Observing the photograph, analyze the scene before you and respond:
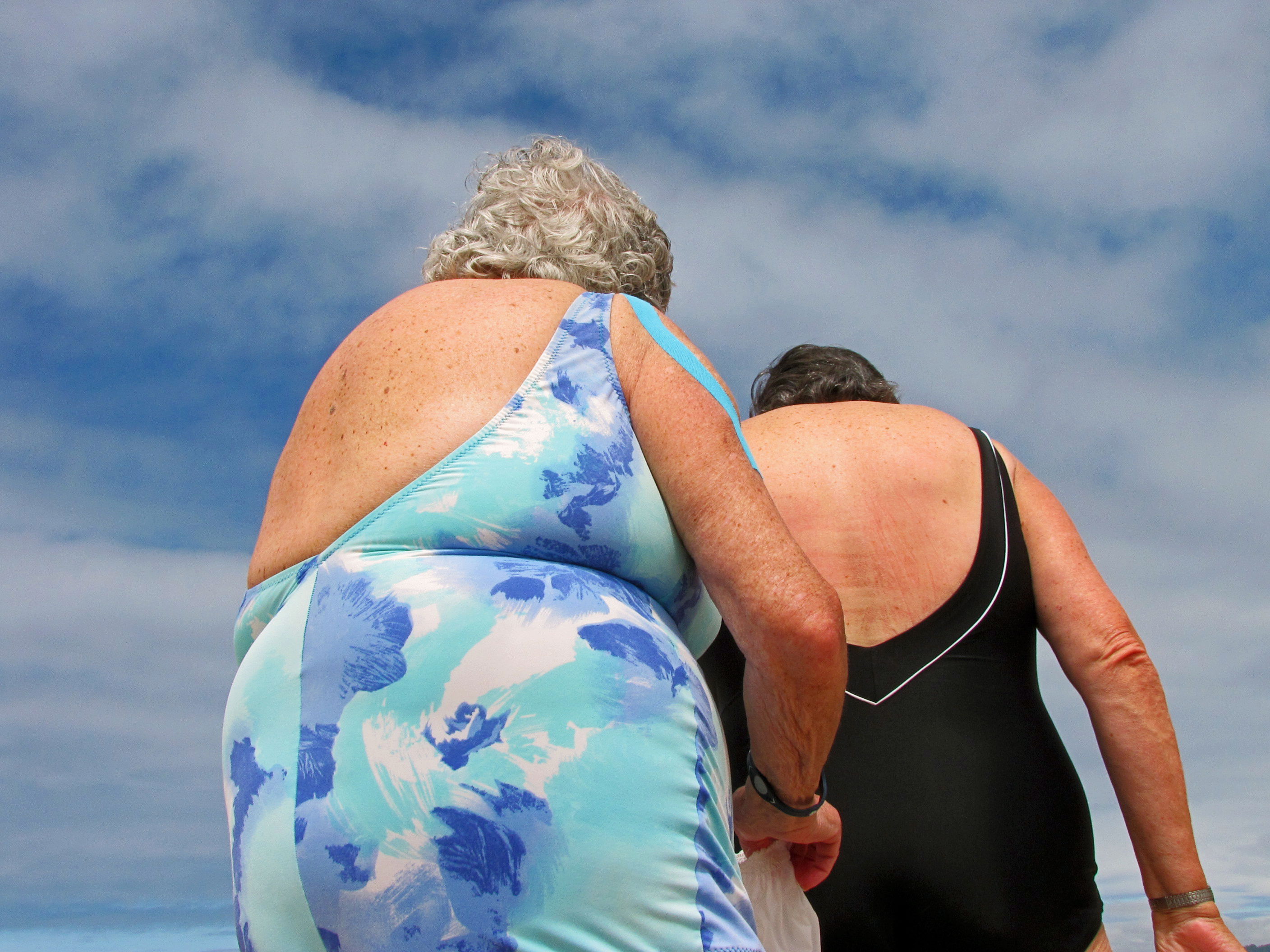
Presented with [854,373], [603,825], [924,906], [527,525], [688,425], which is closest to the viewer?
[603,825]

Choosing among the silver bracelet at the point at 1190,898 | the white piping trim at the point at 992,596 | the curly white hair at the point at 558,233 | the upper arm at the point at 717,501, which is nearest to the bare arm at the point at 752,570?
the upper arm at the point at 717,501

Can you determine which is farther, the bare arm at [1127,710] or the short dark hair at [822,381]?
the short dark hair at [822,381]

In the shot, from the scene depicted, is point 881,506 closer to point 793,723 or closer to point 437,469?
point 793,723

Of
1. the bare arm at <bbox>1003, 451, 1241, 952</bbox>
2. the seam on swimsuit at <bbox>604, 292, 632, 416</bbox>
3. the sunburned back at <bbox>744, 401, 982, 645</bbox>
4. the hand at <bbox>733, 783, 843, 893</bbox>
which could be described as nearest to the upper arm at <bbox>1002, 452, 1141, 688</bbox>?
the bare arm at <bbox>1003, 451, 1241, 952</bbox>

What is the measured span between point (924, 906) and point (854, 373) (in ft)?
5.28

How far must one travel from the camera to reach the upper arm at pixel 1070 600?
2539 millimetres

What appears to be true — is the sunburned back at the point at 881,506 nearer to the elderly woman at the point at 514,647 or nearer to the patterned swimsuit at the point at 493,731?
the elderly woman at the point at 514,647

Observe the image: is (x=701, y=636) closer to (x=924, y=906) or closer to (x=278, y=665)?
(x=278, y=665)

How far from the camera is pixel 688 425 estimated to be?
158 centimetres

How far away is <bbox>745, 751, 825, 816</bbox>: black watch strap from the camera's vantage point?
1.68m

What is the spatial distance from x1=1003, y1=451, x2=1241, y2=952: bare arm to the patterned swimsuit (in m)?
1.39

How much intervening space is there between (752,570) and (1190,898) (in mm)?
1624

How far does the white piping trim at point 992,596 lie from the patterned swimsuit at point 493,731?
36.9 inches

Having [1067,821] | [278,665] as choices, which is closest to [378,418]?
[278,665]
